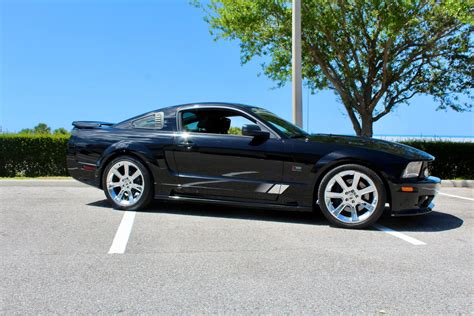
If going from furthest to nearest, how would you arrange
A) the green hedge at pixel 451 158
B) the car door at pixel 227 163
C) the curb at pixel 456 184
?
the green hedge at pixel 451 158, the curb at pixel 456 184, the car door at pixel 227 163

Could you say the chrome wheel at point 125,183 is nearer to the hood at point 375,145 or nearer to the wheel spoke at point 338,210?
the hood at point 375,145

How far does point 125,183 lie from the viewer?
19.7 ft

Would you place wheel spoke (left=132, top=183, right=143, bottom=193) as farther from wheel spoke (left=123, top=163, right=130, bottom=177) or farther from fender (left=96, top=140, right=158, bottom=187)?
fender (left=96, top=140, right=158, bottom=187)

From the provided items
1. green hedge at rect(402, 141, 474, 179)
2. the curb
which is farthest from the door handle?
green hedge at rect(402, 141, 474, 179)

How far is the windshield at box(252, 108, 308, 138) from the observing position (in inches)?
224

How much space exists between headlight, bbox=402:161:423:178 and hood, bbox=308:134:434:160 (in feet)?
0.20

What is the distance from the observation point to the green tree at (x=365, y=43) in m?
13.8

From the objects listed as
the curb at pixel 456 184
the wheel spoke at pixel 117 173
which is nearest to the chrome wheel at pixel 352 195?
the wheel spoke at pixel 117 173

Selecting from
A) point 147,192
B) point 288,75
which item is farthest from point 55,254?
point 288,75

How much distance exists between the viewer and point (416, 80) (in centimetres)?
1656

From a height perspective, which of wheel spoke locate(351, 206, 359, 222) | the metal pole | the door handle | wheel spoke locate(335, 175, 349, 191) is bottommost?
wheel spoke locate(351, 206, 359, 222)

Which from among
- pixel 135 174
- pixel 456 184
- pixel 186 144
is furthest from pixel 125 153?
pixel 456 184

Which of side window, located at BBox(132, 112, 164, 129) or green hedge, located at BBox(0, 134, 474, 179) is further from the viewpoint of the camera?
green hedge, located at BBox(0, 134, 474, 179)

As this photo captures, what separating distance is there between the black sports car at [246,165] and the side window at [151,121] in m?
0.01
